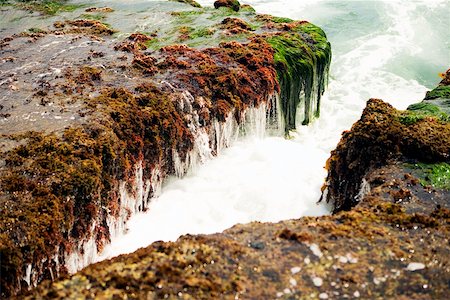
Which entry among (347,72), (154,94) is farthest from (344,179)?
(347,72)

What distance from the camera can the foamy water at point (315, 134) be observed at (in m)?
12.3

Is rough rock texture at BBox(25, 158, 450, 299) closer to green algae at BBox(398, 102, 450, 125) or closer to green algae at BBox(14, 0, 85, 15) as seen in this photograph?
green algae at BBox(398, 102, 450, 125)

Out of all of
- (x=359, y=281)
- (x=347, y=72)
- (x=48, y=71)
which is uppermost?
(x=48, y=71)

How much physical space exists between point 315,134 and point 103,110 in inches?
394

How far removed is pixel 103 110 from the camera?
1245cm

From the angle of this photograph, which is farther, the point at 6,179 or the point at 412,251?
the point at 6,179

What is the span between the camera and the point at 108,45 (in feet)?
→ 59.5

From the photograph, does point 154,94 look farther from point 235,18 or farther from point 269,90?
point 235,18

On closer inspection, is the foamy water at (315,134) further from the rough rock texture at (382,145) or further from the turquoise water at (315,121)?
the rough rock texture at (382,145)

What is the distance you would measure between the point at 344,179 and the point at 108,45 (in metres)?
11.9

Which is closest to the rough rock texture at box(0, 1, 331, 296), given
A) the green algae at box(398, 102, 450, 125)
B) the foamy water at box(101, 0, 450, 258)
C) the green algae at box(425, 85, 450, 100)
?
the foamy water at box(101, 0, 450, 258)

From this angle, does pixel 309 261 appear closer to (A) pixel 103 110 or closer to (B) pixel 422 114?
(B) pixel 422 114

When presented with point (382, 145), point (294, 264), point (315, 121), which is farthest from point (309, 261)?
point (315, 121)

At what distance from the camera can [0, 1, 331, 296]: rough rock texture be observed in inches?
355
